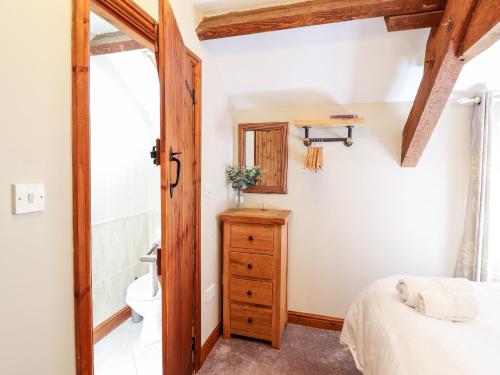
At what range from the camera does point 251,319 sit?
2.28 metres

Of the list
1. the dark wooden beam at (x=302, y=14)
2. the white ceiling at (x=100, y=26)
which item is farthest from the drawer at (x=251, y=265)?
the white ceiling at (x=100, y=26)

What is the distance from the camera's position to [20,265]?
0.85 metres

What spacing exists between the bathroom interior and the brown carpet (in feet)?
1.59

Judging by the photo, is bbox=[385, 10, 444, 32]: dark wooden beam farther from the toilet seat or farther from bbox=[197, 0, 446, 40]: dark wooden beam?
the toilet seat

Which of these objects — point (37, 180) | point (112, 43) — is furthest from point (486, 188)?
point (112, 43)

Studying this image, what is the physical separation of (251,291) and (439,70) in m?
1.99

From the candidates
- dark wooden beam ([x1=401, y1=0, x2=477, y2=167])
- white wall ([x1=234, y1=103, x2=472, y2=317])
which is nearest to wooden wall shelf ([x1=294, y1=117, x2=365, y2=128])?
white wall ([x1=234, y1=103, x2=472, y2=317])

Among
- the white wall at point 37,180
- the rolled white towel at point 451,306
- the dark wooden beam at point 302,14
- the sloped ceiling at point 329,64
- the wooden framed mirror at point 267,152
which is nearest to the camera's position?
the white wall at point 37,180

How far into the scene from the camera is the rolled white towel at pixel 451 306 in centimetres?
129

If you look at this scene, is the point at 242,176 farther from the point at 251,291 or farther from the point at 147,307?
the point at 147,307

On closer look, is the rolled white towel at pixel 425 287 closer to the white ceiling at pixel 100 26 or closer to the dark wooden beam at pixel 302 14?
the dark wooden beam at pixel 302 14

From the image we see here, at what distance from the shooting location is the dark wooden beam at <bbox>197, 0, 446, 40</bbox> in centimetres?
157

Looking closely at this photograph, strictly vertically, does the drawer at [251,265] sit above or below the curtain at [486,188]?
below

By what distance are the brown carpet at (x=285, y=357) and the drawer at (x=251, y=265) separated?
1.92 ft
